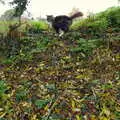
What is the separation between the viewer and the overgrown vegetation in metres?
5.44

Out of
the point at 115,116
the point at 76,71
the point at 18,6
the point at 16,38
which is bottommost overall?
the point at 115,116

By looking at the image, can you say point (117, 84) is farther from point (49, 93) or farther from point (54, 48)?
point (54, 48)

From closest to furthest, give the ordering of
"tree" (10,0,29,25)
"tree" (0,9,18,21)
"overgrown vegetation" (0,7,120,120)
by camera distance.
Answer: "overgrown vegetation" (0,7,120,120), "tree" (10,0,29,25), "tree" (0,9,18,21)

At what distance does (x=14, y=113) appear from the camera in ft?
17.9

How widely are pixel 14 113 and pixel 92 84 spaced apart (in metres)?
1.47

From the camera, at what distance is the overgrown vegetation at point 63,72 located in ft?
17.9

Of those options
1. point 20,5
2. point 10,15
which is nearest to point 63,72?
point 20,5

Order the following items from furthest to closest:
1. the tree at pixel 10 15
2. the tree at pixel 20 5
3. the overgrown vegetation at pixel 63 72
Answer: the tree at pixel 10 15 < the tree at pixel 20 5 < the overgrown vegetation at pixel 63 72

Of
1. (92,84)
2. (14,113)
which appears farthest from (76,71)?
(14,113)

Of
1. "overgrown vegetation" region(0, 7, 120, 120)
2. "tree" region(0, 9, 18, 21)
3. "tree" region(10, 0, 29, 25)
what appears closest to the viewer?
"overgrown vegetation" region(0, 7, 120, 120)

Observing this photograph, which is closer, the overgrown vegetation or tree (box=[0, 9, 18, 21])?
the overgrown vegetation

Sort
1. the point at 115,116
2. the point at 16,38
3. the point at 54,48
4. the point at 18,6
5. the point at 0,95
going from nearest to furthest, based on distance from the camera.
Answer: the point at 115,116 → the point at 0,95 → the point at 54,48 → the point at 16,38 → the point at 18,6

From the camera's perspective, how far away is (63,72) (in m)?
6.53

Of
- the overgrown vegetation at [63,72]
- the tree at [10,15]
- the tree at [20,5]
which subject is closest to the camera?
Result: the overgrown vegetation at [63,72]
